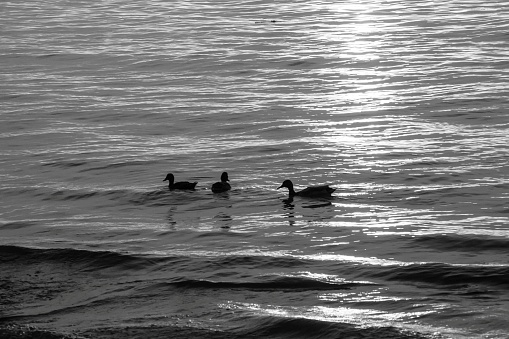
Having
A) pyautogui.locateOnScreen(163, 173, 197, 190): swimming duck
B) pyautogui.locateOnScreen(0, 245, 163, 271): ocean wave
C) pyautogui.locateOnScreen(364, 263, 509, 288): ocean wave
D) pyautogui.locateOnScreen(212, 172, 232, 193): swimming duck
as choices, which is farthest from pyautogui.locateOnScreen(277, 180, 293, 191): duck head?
pyautogui.locateOnScreen(364, 263, 509, 288): ocean wave

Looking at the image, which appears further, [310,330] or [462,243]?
[462,243]

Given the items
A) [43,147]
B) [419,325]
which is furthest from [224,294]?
[43,147]

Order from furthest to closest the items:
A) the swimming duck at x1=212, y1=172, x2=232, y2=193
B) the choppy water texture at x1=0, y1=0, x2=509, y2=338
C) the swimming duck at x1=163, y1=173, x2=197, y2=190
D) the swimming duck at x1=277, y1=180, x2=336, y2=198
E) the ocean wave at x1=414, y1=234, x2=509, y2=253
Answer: the swimming duck at x1=163, y1=173, x2=197, y2=190 → the swimming duck at x1=212, y1=172, x2=232, y2=193 → the swimming duck at x1=277, y1=180, x2=336, y2=198 → the ocean wave at x1=414, y1=234, x2=509, y2=253 → the choppy water texture at x1=0, y1=0, x2=509, y2=338

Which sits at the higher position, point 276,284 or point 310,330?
point 276,284

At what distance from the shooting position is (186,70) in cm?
3391

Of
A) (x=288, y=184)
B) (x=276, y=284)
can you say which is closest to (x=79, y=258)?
(x=276, y=284)

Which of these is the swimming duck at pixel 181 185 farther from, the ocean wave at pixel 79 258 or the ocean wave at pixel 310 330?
the ocean wave at pixel 310 330

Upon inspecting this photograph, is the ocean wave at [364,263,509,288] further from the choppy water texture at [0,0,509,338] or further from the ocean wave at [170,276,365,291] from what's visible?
the ocean wave at [170,276,365,291]

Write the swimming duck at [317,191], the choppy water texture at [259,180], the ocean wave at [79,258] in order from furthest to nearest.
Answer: the swimming duck at [317,191], the ocean wave at [79,258], the choppy water texture at [259,180]

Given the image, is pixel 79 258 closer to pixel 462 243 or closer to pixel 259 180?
pixel 259 180

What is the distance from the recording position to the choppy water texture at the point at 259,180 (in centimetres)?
1366

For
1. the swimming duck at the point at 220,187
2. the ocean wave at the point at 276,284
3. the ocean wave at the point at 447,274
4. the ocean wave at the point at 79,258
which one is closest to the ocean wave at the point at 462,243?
the ocean wave at the point at 447,274

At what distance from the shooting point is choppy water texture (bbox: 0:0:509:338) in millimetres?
13664

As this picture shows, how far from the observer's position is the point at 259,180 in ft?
70.4
